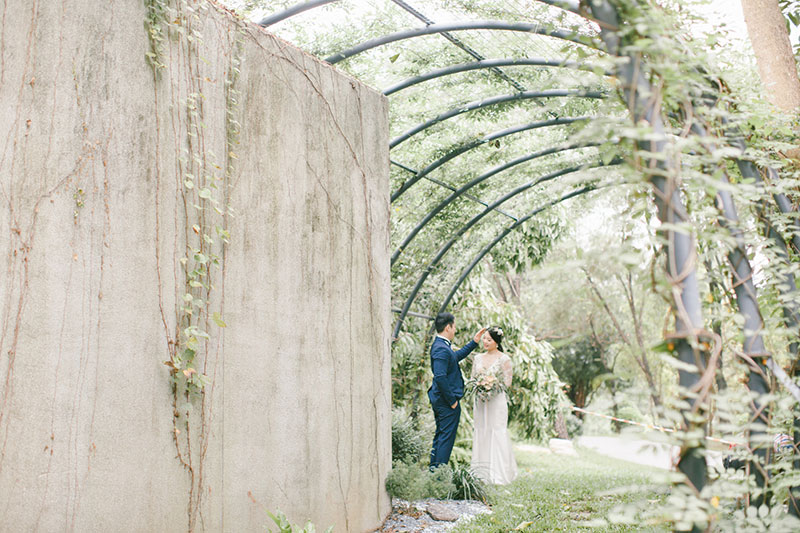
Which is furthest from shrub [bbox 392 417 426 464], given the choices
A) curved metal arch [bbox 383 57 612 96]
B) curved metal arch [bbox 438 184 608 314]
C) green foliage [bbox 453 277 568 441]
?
green foliage [bbox 453 277 568 441]

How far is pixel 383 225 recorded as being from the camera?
5.51m

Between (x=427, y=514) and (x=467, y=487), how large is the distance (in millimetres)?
784

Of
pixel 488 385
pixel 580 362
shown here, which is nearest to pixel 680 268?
pixel 488 385

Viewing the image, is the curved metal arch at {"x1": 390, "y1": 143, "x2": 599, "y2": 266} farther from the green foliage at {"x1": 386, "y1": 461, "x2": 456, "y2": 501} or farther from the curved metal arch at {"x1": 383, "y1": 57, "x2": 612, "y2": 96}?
the green foliage at {"x1": 386, "y1": 461, "x2": 456, "y2": 501}

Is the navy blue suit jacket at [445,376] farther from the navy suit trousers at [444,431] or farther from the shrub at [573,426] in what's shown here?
the shrub at [573,426]

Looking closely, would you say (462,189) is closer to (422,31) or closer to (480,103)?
(480,103)

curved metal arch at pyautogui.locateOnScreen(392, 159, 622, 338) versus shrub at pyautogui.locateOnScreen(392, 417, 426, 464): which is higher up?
curved metal arch at pyautogui.locateOnScreen(392, 159, 622, 338)

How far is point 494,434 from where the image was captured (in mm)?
7496

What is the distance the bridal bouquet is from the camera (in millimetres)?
7348

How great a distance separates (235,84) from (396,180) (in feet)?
12.5

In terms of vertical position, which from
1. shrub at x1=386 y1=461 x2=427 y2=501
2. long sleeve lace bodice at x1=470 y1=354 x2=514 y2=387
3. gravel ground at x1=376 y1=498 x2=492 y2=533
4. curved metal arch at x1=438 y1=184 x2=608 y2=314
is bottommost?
gravel ground at x1=376 y1=498 x2=492 y2=533

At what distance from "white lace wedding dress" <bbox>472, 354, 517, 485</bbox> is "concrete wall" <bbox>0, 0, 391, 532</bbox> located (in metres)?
2.52

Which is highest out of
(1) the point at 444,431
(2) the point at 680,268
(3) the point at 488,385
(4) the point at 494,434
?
(2) the point at 680,268

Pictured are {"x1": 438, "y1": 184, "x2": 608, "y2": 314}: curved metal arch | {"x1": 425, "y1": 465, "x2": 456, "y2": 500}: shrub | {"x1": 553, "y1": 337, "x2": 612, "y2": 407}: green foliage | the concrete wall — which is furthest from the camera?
{"x1": 553, "y1": 337, "x2": 612, "y2": 407}: green foliage
